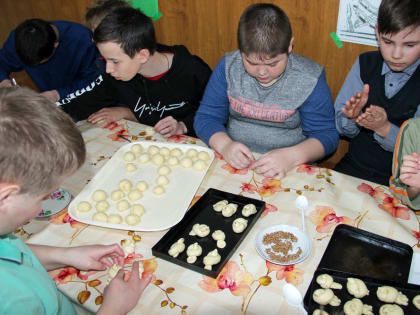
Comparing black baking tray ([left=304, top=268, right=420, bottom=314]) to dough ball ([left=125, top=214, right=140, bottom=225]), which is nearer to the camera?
black baking tray ([left=304, top=268, right=420, bottom=314])

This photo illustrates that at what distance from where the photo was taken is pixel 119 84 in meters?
1.83

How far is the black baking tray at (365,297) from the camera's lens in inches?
30.0

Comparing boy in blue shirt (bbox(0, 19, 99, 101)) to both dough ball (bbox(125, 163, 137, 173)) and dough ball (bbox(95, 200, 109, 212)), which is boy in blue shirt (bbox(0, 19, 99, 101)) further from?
dough ball (bbox(95, 200, 109, 212))

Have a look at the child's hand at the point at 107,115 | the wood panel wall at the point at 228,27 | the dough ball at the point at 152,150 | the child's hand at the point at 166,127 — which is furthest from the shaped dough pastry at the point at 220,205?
the wood panel wall at the point at 228,27

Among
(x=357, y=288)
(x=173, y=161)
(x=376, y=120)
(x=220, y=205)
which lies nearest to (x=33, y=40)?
(x=173, y=161)

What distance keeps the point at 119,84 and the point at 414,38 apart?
1.33 meters

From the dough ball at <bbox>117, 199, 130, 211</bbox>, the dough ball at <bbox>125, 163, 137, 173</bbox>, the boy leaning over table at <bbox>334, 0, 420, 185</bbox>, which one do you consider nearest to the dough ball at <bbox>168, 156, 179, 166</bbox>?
the dough ball at <bbox>125, 163, 137, 173</bbox>

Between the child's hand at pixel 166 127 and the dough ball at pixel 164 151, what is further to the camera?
the child's hand at pixel 166 127

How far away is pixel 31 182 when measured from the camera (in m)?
0.68

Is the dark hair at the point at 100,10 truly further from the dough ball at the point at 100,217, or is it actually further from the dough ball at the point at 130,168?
the dough ball at the point at 100,217

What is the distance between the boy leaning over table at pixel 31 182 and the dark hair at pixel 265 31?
2.29 feet

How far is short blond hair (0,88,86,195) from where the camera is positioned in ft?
2.05

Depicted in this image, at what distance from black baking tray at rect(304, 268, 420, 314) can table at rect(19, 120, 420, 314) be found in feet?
0.14

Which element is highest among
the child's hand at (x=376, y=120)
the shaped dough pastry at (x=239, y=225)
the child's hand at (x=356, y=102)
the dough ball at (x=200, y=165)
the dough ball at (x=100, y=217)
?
the child's hand at (x=356, y=102)
